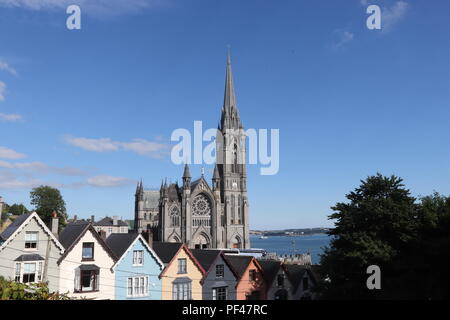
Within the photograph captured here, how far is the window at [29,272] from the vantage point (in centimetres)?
2962

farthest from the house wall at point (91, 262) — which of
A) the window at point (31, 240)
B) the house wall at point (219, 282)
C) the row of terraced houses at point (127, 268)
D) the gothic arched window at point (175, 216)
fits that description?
the gothic arched window at point (175, 216)

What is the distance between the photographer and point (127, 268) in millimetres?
33844

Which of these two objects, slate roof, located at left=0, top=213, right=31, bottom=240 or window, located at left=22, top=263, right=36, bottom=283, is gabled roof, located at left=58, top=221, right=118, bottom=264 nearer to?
window, located at left=22, top=263, right=36, bottom=283

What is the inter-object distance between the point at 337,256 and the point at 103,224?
102m

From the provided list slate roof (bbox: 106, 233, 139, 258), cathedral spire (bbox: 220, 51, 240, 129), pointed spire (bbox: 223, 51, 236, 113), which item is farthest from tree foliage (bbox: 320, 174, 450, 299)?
pointed spire (bbox: 223, 51, 236, 113)

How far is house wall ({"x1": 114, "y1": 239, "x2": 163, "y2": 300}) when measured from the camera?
33219 mm

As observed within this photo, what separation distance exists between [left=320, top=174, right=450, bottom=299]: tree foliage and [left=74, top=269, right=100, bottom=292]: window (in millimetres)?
19262

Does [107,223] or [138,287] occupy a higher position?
[107,223]

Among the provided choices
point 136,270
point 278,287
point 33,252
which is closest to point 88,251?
point 33,252

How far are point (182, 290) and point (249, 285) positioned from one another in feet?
22.7

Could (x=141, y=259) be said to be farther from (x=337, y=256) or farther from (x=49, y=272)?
(x=337, y=256)

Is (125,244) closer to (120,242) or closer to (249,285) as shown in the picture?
(120,242)

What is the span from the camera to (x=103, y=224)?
121062mm
